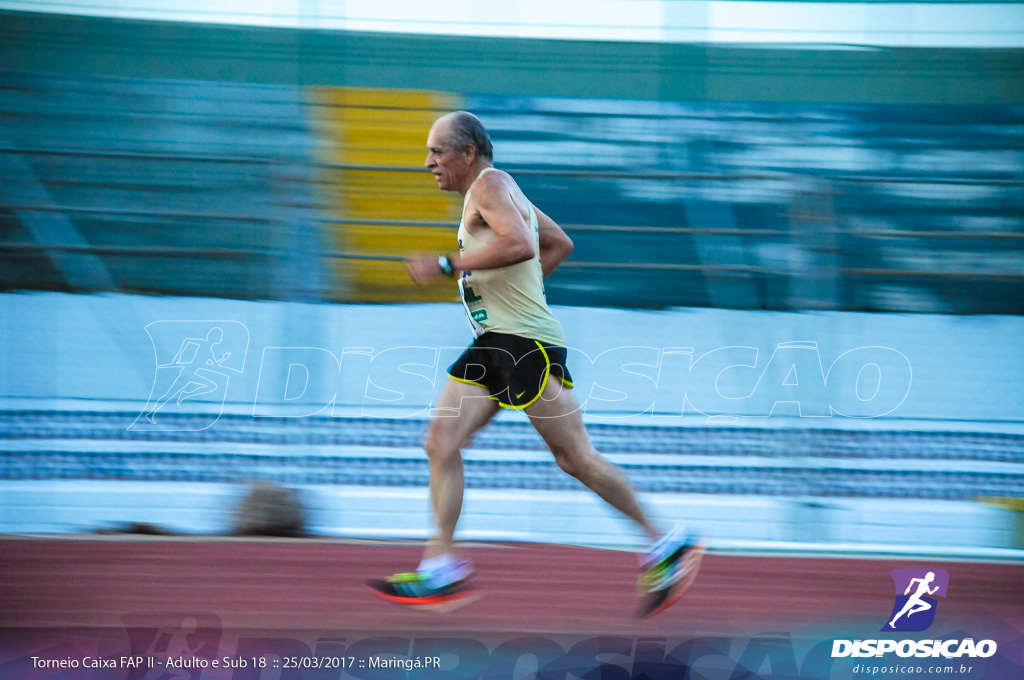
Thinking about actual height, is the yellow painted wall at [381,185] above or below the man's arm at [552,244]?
above

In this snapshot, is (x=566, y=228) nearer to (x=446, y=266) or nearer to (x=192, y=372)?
(x=192, y=372)

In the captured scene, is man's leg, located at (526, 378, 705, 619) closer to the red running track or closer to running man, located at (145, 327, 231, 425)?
the red running track

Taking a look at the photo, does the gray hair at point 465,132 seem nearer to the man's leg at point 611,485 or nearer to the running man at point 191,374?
the man's leg at point 611,485

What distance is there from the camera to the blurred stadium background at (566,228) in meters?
4.45

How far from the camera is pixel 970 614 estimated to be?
116 inches

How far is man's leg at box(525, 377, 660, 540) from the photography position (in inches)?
99.5

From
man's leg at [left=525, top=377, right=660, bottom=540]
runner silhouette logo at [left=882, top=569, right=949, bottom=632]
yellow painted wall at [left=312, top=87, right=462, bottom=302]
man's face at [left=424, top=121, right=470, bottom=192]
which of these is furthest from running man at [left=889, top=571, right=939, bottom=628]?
Answer: yellow painted wall at [left=312, top=87, right=462, bottom=302]

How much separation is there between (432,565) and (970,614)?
1725 millimetres

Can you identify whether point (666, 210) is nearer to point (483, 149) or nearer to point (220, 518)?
point (483, 149)

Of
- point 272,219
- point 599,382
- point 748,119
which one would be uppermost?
point 748,119

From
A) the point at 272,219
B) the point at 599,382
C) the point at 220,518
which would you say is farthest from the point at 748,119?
the point at 220,518

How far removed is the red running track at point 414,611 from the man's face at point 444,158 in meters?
1.26

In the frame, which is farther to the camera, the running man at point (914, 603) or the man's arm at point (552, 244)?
the man's arm at point (552, 244)

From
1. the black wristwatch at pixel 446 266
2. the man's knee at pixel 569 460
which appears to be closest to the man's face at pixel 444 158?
the black wristwatch at pixel 446 266
